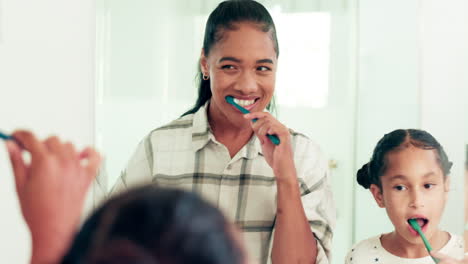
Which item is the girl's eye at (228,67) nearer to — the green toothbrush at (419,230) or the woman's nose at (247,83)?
the woman's nose at (247,83)

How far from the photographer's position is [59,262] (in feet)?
0.78

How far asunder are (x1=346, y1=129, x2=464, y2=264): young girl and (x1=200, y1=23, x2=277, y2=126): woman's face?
0.19m

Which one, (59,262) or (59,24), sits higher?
(59,24)

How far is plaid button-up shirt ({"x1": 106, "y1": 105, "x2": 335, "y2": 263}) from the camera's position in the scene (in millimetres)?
828

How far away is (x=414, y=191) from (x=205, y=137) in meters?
0.32

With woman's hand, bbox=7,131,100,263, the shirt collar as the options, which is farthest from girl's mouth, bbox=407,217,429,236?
woman's hand, bbox=7,131,100,263

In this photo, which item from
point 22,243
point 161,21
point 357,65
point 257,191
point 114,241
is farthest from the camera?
point 161,21

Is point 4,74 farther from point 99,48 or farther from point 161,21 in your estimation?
point 161,21

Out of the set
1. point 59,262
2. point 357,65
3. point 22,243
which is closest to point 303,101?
point 357,65

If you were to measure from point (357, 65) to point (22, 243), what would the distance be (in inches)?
31.4

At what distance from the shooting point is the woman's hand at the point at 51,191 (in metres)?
0.31

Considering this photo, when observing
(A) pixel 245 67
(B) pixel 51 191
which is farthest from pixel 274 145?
(B) pixel 51 191

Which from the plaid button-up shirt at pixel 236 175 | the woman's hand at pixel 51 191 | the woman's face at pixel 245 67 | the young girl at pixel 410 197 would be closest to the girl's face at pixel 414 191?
the young girl at pixel 410 197

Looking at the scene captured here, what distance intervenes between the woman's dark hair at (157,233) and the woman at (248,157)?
1.75 ft
